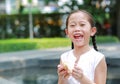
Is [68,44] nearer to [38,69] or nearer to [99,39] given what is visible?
[99,39]

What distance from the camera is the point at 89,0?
49.1 feet

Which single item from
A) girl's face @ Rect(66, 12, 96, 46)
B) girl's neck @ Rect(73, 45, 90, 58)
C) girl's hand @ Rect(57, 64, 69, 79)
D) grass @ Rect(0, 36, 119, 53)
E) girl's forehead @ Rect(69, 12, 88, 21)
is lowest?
grass @ Rect(0, 36, 119, 53)

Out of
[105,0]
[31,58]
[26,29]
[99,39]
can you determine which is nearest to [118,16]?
[105,0]

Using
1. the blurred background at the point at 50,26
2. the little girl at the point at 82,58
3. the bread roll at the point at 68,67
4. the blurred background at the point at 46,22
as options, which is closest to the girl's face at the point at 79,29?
the little girl at the point at 82,58

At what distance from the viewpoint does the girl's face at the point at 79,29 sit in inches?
89.2

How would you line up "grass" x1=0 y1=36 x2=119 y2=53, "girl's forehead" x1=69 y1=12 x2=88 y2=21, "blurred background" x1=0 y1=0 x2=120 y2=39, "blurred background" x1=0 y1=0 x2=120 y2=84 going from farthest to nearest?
1. "blurred background" x1=0 y1=0 x2=120 y2=39
2. "blurred background" x1=0 y1=0 x2=120 y2=84
3. "grass" x1=0 y1=36 x2=119 y2=53
4. "girl's forehead" x1=69 y1=12 x2=88 y2=21

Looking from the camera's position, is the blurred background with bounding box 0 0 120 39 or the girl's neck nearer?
the girl's neck

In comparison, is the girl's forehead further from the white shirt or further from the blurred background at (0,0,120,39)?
the blurred background at (0,0,120,39)

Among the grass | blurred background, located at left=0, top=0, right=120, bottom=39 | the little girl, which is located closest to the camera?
the little girl

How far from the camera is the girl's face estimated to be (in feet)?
7.43

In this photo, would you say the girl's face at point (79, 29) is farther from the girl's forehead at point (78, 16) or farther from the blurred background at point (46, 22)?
the blurred background at point (46, 22)

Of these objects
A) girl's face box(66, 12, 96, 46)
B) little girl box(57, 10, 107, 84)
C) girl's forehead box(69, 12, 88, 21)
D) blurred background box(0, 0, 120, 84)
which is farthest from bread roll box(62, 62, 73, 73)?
blurred background box(0, 0, 120, 84)

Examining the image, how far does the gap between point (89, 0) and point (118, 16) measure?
175 cm

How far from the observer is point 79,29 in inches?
89.2
